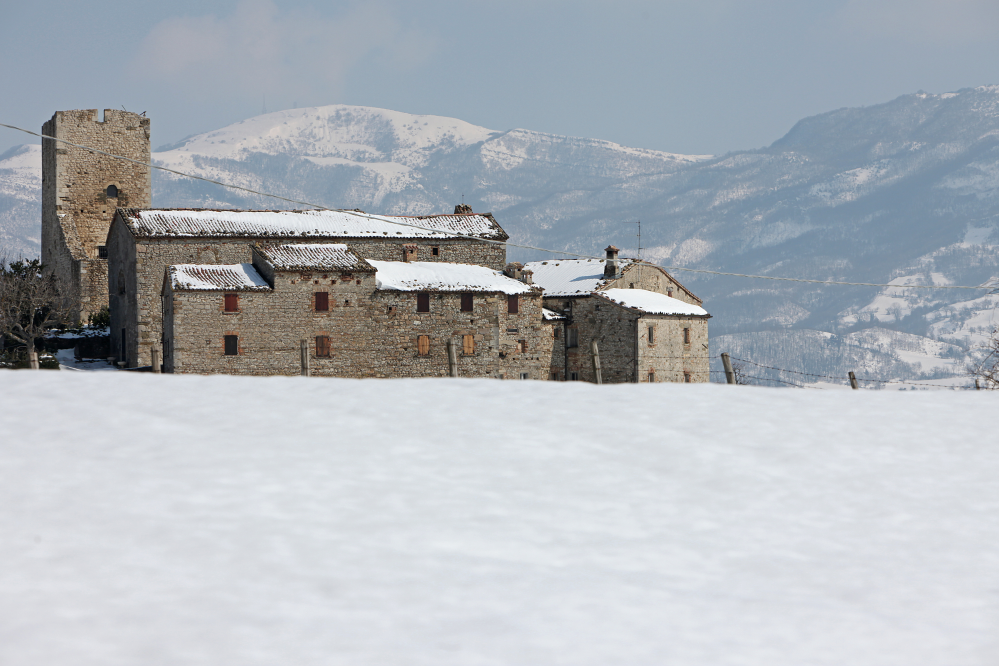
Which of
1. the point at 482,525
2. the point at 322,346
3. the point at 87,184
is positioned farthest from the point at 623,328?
the point at 482,525

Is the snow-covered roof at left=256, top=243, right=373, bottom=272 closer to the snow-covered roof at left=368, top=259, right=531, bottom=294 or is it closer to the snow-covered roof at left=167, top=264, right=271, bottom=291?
the snow-covered roof at left=167, top=264, right=271, bottom=291

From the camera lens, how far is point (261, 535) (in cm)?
778

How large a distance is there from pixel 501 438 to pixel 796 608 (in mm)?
3801

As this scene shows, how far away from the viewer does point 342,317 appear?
48500 millimetres

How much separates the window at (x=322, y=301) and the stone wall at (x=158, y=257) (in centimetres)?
552

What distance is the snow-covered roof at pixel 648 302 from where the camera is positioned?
58.0m

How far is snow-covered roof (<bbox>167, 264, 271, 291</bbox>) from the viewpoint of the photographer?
46.2 metres

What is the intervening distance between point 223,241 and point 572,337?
20.2 metres

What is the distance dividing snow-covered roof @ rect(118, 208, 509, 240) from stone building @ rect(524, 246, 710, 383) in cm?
532

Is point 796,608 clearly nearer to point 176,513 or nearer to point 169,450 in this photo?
point 176,513

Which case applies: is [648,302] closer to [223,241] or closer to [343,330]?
[343,330]

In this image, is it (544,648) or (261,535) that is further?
(261,535)

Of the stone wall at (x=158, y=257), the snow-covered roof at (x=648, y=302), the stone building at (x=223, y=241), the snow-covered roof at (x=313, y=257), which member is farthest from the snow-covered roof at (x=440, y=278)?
the snow-covered roof at (x=648, y=302)

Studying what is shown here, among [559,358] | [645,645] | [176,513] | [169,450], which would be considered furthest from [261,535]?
[559,358]
